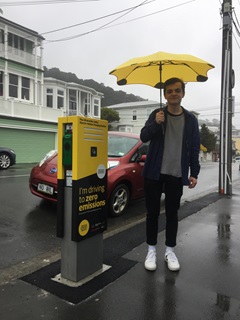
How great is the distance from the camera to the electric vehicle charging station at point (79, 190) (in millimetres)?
2924

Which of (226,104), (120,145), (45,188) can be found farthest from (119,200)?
(226,104)

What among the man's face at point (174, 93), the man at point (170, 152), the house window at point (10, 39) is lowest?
the man at point (170, 152)

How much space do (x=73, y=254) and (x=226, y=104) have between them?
262 inches

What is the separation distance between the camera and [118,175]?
5.78 metres

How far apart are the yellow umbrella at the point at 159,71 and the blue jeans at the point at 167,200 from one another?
1181 mm

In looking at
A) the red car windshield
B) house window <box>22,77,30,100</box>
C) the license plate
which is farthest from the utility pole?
house window <box>22,77,30,100</box>

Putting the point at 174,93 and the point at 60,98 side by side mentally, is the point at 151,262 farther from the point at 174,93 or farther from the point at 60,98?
the point at 60,98

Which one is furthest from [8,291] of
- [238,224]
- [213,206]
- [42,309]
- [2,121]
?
[2,121]

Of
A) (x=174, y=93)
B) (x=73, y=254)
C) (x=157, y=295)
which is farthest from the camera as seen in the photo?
(x=174, y=93)

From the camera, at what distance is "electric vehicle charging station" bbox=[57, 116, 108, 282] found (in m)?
2.92

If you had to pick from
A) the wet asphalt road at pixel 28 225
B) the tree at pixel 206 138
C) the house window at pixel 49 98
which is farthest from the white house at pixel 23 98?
the tree at pixel 206 138

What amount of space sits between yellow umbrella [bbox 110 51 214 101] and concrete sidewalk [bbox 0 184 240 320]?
2.13m

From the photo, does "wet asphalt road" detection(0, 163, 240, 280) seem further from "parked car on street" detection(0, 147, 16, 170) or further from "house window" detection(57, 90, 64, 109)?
"house window" detection(57, 90, 64, 109)

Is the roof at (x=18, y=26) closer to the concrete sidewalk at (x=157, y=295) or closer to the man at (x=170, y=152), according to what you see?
the man at (x=170, y=152)
